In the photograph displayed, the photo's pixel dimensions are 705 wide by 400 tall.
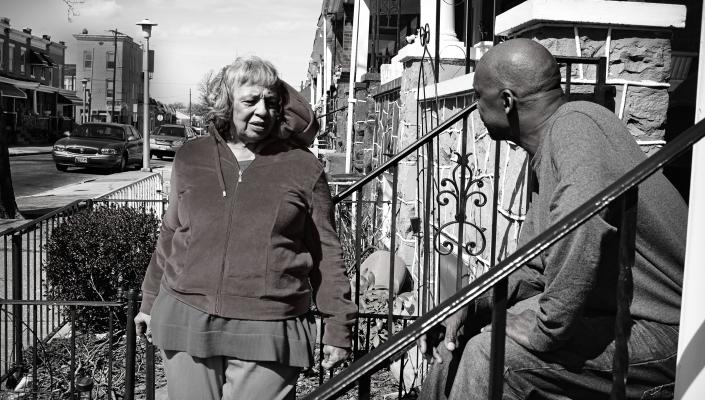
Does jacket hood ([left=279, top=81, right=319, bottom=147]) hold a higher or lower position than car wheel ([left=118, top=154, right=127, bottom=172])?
higher

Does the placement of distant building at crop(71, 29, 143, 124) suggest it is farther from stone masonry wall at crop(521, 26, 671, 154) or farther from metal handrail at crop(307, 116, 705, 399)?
metal handrail at crop(307, 116, 705, 399)

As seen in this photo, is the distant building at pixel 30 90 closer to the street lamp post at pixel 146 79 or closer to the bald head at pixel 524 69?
the street lamp post at pixel 146 79

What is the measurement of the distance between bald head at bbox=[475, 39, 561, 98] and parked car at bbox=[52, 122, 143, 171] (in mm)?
21549

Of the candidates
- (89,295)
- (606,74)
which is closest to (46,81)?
(89,295)

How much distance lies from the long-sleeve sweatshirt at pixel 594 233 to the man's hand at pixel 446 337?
35cm

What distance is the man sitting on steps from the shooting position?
2000mm

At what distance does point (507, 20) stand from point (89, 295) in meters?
4.00

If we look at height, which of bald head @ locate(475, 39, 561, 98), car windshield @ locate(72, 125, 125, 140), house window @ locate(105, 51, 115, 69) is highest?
house window @ locate(105, 51, 115, 69)

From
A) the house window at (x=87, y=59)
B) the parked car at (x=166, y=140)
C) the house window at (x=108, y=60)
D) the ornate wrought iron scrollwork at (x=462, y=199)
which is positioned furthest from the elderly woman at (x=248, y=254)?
the house window at (x=87, y=59)

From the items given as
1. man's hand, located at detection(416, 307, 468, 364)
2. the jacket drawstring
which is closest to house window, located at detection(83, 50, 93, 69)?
the jacket drawstring

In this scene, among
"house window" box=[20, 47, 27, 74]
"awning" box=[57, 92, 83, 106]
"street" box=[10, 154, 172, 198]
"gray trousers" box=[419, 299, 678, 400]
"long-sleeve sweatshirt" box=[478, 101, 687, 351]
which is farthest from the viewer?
"awning" box=[57, 92, 83, 106]

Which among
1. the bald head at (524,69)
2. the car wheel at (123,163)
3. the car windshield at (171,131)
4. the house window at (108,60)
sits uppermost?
the house window at (108,60)

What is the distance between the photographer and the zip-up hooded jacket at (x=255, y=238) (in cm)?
243

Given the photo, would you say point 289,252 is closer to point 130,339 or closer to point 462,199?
point 462,199
